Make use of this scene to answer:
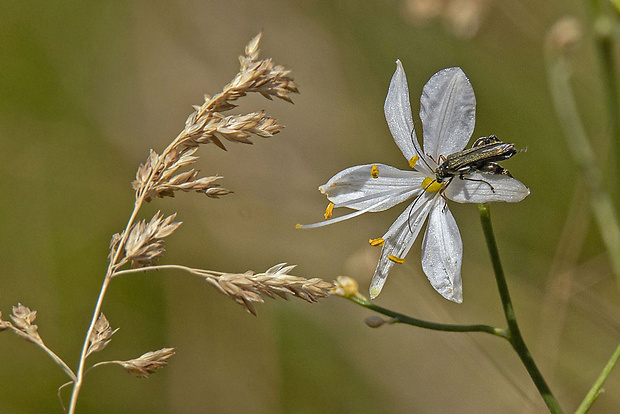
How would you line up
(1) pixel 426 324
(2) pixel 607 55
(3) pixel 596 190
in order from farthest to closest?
1. (3) pixel 596 190
2. (2) pixel 607 55
3. (1) pixel 426 324

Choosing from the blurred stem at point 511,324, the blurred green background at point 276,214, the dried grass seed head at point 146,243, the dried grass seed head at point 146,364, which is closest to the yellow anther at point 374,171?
the blurred stem at point 511,324

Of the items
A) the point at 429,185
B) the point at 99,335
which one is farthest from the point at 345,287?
the point at 99,335

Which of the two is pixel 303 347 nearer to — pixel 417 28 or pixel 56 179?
pixel 56 179

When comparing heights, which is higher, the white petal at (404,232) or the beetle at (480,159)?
the beetle at (480,159)

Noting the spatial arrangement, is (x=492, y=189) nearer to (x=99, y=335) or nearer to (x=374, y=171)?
(x=374, y=171)

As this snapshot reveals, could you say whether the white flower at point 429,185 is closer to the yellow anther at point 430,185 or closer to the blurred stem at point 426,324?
the yellow anther at point 430,185

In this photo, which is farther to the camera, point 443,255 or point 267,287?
point 443,255
